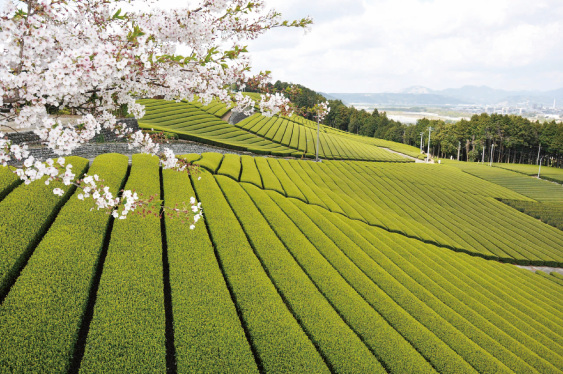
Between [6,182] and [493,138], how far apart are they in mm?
93410

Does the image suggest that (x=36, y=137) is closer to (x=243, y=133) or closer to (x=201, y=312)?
(x=201, y=312)

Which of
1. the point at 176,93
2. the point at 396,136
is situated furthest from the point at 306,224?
the point at 396,136

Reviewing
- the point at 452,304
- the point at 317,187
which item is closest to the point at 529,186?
the point at 317,187

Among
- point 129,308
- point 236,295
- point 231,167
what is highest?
point 231,167

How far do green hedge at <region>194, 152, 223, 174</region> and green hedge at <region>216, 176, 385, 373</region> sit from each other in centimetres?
604

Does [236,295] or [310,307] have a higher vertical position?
[236,295]

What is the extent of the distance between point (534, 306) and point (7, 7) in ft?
59.0

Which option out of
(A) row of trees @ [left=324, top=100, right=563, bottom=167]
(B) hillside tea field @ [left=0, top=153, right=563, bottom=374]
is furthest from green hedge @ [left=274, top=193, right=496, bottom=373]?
(A) row of trees @ [left=324, top=100, right=563, bottom=167]

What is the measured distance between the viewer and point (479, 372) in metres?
6.67

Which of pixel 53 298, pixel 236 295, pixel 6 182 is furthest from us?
pixel 6 182

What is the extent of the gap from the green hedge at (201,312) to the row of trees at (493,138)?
2766 inches

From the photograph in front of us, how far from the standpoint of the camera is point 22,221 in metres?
6.88

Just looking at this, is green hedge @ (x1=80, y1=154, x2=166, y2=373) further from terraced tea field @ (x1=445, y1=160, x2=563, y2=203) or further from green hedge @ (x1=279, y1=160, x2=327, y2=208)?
terraced tea field @ (x1=445, y1=160, x2=563, y2=203)

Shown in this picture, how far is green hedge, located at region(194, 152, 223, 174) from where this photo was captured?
52.0ft
